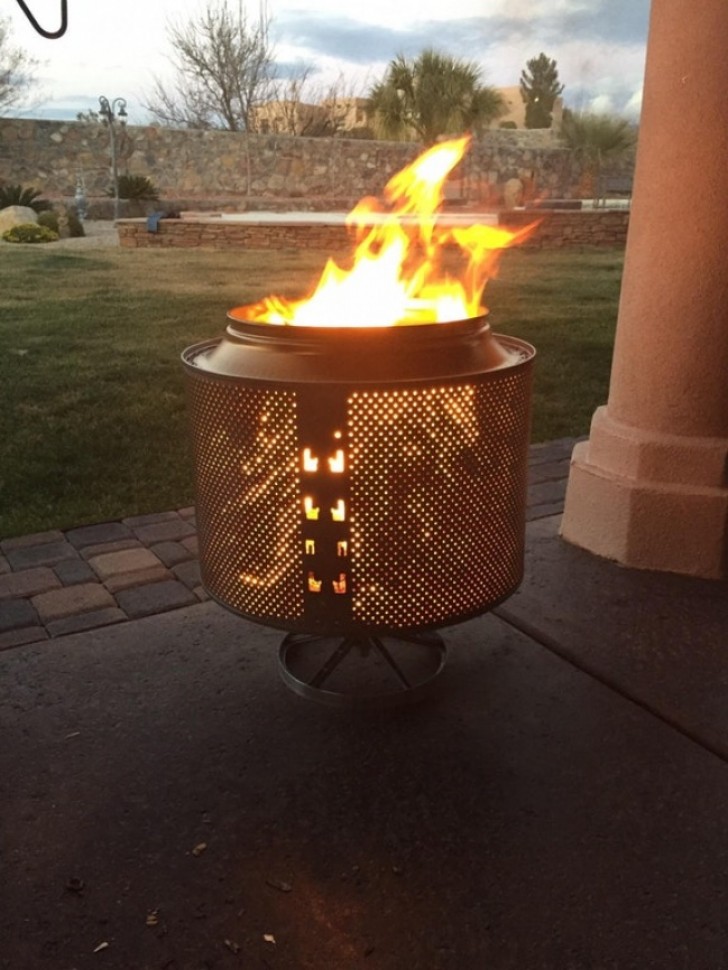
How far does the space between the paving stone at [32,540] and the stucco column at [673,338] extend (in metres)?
2.21

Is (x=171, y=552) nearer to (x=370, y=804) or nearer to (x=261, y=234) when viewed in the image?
(x=370, y=804)

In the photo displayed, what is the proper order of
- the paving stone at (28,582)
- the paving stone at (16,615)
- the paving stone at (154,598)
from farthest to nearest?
the paving stone at (28,582), the paving stone at (154,598), the paving stone at (16,615)

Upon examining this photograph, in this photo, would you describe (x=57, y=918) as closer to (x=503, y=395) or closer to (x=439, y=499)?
(x=439, y=499)

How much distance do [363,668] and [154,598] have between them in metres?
0.88

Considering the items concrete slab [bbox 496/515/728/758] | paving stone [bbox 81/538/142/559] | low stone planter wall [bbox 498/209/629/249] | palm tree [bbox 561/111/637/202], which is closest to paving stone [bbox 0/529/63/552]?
paving stone [bbox 81/538/142/559]

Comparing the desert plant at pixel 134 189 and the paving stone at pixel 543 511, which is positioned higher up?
the desert plant at pixel 134 189

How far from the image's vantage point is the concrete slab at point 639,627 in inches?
99.1

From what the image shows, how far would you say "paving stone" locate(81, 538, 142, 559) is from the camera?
350cm

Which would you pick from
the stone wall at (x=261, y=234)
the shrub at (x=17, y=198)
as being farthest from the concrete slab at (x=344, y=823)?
the shrub at (x=17, y=198)

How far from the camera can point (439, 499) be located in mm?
2137

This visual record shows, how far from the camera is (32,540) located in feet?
11.9

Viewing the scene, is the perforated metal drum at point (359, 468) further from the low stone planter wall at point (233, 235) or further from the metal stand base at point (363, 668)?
the low stone planter wall at point (233, 235)

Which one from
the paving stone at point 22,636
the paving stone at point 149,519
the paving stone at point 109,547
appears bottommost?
the paving stone at point 149,519

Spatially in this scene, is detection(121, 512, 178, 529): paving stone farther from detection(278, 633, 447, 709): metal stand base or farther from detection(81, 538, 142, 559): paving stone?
detection(278, 633, 447, 709): metal stand base
